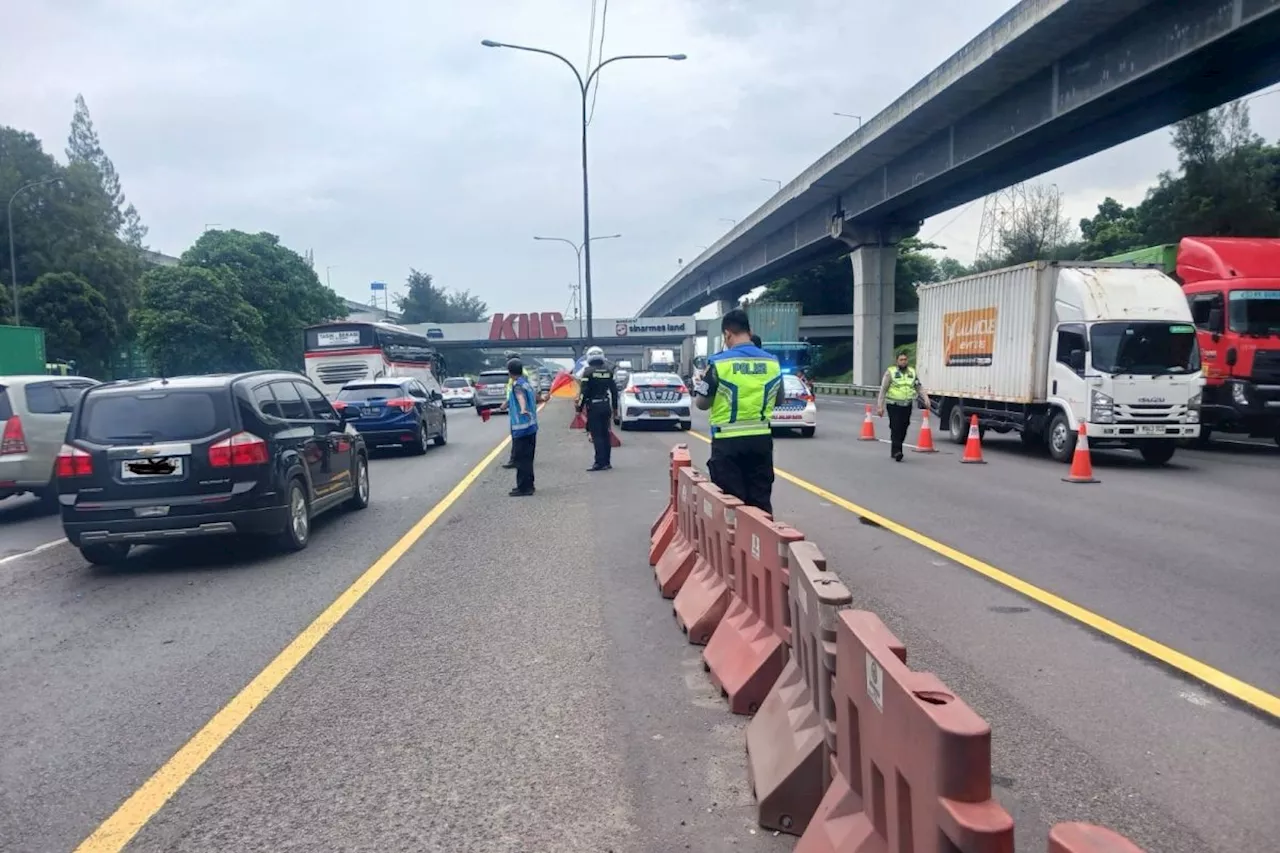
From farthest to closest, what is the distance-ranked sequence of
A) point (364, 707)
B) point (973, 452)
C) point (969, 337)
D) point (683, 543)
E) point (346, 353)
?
point (346, 353)
point (969, 337)
point (973, 452)
point (683, 543)
point (364, 707)

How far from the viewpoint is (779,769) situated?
3.76 metres

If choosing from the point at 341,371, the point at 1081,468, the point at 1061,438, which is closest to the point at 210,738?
the point at 1081,468

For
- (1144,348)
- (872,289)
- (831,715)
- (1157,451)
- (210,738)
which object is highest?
(872,289)

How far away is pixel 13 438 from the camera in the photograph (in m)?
11.8

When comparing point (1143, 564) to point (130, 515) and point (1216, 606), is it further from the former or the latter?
point (130, 515)

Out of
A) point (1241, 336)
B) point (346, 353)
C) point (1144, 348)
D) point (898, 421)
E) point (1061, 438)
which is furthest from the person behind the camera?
point (346, 353)

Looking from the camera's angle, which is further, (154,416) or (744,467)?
(154,416)

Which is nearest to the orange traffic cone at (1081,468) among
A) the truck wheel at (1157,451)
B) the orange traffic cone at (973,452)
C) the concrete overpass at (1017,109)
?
the orange traffic cone at (973,452)

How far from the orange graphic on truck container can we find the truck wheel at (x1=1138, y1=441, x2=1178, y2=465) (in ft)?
10.8

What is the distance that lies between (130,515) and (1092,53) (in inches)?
889

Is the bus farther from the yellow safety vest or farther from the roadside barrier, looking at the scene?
the roadside barrier

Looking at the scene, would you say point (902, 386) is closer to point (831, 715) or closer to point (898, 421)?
point (898, 421)

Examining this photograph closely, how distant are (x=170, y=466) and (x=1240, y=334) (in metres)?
17.5

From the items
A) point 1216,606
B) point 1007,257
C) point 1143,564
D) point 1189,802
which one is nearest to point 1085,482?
point 1143,564
